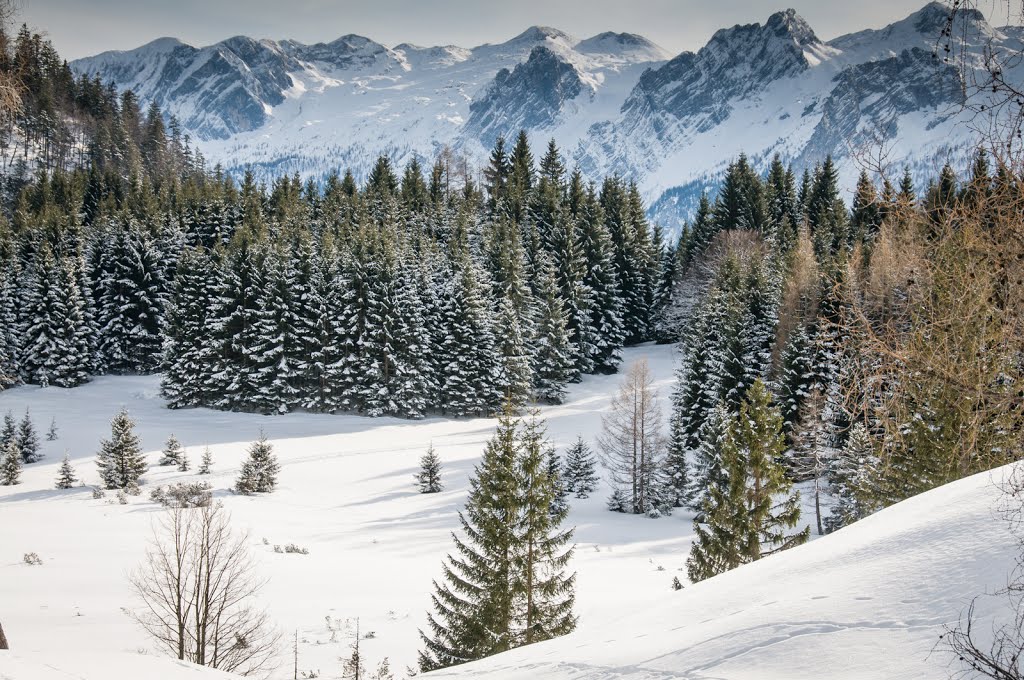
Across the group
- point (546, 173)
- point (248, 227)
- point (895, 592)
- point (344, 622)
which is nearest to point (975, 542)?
point (895, 592)

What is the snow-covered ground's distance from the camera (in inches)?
609

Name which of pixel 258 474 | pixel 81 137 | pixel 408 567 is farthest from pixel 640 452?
pixel 81 137

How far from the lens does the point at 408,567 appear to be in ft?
71.6

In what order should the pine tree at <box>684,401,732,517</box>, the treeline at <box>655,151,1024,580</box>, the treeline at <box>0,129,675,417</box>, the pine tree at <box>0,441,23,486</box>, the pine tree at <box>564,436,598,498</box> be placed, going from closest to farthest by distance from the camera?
the treeline at <box>655,151,1024,580</box>
the pine tree at <box>684,401,732,517</box>
the pine tree at <box>0,441,23,486</box>
the pine tree at <box>564,436,598,498</box>
the treeline at <box>0,129,675,417</box>

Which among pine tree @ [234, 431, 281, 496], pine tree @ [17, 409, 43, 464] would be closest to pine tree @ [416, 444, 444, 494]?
pine tree @ [234, 431, 281, 496]

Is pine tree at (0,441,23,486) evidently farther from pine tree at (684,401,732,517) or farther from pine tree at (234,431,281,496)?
pine tree at (684,401,732,517)

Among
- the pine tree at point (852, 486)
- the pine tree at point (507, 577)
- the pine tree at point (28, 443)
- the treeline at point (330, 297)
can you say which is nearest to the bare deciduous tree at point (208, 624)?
the pine tree at point (507, 577)

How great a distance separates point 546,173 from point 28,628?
6689 cm

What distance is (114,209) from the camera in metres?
65.0

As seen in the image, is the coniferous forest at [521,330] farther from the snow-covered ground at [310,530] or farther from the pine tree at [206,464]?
the snow-covered ground at [310,530]

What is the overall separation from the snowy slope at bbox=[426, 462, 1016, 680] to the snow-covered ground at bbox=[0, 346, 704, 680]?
13.5ft

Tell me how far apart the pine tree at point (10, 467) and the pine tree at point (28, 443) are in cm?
499

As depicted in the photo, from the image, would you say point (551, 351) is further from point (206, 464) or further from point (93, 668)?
point (93, 668)

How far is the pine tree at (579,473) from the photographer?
33.6m
